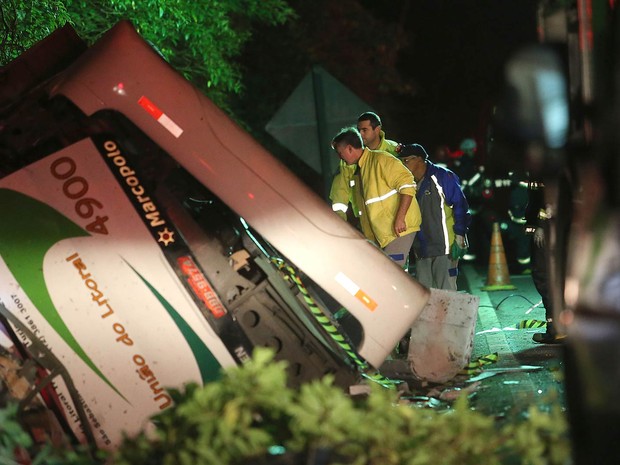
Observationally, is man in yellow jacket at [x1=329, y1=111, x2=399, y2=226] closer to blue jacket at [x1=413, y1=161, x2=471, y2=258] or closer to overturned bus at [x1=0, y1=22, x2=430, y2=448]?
blue jacket at [x1=413, y1=161, x2=471, y2=258]

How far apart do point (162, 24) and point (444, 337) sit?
15.0ft

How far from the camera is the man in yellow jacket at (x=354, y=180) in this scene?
9828 mm

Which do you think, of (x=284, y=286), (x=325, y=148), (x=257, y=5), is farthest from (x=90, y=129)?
(x=257, y=5)

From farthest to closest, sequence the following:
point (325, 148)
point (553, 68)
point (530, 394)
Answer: point (325, 148), point (530, 394), point (553, 68)

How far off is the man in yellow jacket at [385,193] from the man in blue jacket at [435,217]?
81 cm

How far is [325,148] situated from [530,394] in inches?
243

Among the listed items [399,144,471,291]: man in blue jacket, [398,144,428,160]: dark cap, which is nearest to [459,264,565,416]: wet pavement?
[399,144,471,291]: man in blue jacket

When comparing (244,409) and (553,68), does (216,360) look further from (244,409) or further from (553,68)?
(553,68)

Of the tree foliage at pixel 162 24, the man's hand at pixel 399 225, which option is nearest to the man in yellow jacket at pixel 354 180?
the man's hand at pixel 399 225

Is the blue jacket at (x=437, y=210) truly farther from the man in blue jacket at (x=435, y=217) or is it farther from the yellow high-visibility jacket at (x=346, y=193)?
the yellow high-visibility jacket at (x=346, y=193)

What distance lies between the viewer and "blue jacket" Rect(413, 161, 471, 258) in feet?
34.1

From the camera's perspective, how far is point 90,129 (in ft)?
18.7

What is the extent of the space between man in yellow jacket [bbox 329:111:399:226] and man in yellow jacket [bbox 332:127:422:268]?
0.16 metres

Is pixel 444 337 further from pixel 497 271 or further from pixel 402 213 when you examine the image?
pixel 497 271
